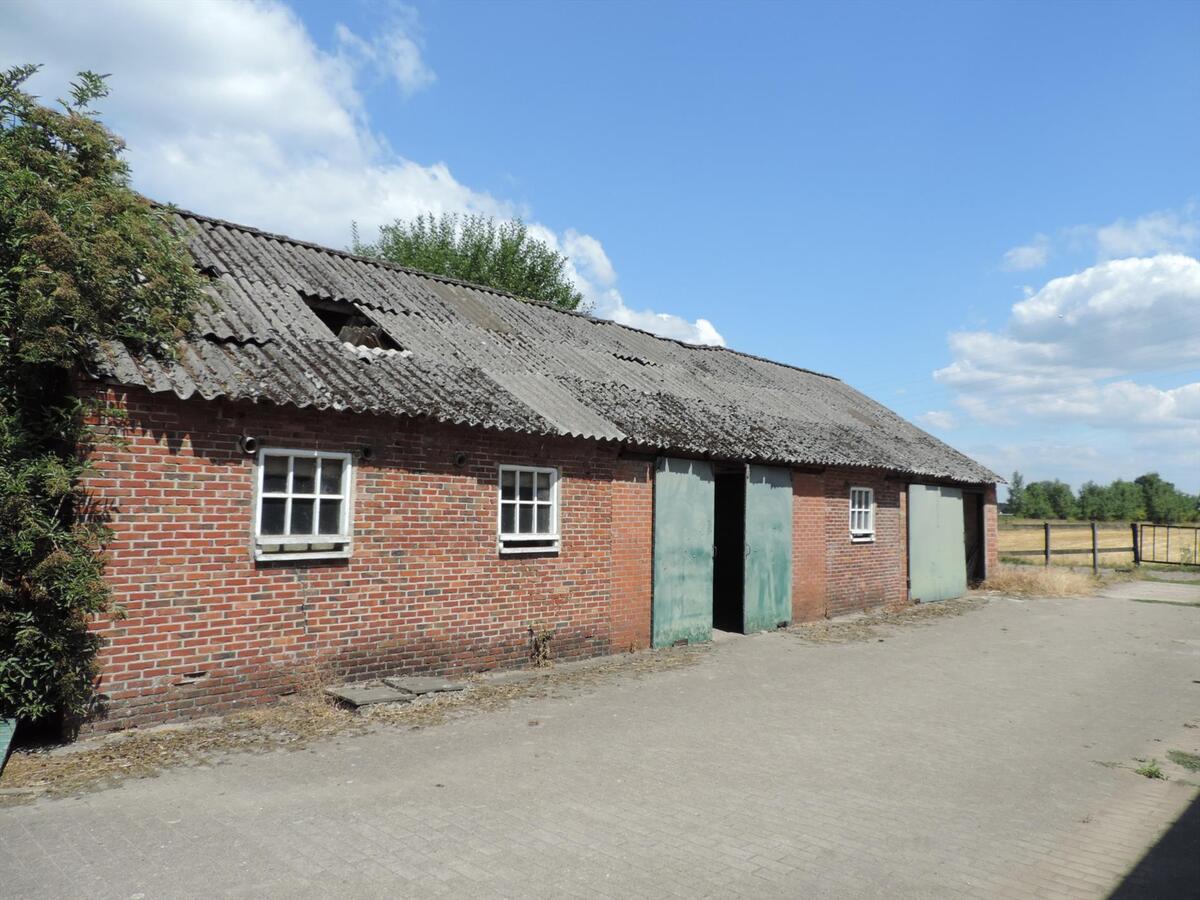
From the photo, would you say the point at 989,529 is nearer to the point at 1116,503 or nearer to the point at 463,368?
the point at 463,368

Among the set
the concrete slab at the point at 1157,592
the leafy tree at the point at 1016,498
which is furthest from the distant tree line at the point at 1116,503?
the concrete slab at the point at 1157,592

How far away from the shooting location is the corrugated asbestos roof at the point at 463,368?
7957mm

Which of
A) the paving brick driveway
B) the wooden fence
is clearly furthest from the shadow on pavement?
the wooden fence

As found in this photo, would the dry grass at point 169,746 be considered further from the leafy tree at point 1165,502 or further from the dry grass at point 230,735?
the leafy tree at point 1165,502

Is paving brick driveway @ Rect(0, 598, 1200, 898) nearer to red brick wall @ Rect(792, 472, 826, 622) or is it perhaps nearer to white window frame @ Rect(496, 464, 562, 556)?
white window frame @ Rect(496, 464, 562, 556)

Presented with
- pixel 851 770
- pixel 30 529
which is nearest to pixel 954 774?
pixel 851 770

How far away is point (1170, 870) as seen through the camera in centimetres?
454

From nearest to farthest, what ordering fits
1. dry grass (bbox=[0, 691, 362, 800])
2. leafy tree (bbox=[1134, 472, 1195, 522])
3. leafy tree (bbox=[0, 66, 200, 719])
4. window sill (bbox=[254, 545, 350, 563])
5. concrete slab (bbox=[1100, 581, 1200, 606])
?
1. dry grass (bbox=[0, 691, 362, 800])
2. leafy tree (bbox=[0, 66, 200, 719])
3. window sill (bbox=[254, 545, 350, 563])
4. concrete slab (bbox=[1100, 581, 1200, 606])
5. leafy tree (bbox=[1134, 472, 1195, 522])

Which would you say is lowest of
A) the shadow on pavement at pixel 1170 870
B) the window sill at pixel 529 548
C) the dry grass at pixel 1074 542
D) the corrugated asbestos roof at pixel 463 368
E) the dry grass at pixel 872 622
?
the dry grass at pixel 872 622

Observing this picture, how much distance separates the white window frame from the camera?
377 inches

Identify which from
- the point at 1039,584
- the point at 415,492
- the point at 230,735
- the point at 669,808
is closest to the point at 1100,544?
the point at 1039,584

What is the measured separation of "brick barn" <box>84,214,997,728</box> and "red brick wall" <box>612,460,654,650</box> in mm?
37

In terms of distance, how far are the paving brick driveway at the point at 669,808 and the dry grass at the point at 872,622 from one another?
413 cm

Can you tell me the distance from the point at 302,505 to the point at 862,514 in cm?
1177
